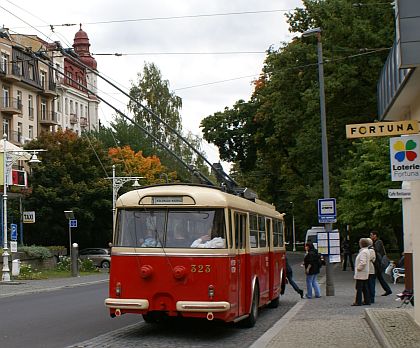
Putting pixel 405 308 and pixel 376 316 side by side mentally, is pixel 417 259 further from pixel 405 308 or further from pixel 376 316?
pixel 405 308

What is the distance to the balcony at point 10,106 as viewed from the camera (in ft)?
213

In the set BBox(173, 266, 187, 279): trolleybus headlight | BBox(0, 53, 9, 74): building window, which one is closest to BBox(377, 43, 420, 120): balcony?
BBox(173, 266, 187, 279): trolleybus headlight

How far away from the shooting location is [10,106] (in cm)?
6600

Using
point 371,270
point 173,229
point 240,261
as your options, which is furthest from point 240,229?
point 371,270

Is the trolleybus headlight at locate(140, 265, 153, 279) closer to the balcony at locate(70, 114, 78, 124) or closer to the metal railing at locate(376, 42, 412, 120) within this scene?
the metal railing at locate(376, 42, 412, 120)

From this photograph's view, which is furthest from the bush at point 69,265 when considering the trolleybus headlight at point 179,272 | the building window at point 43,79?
the trolleybus headlight at point 179,272

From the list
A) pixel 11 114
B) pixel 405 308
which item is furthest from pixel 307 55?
pixel 11 114

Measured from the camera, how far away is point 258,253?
16.2 meters

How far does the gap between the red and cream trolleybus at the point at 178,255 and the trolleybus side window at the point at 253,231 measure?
118 cm

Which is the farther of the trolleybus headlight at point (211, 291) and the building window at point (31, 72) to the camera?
the building window at point (31, 72)

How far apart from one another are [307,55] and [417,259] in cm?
2418

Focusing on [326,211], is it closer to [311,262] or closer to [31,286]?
[311,262]

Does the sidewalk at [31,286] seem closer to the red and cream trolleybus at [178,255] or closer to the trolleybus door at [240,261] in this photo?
the red and cream trolleybus at [178,255]

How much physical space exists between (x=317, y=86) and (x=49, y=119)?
43307 millimetres
